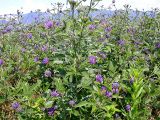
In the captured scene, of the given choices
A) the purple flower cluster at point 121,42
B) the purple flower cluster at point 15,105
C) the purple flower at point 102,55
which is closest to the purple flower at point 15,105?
the purple flower cluster at point 15,105

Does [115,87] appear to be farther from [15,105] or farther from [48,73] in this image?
[15,105]

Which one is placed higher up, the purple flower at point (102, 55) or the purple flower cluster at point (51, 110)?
the purple flower at point (102, 55)

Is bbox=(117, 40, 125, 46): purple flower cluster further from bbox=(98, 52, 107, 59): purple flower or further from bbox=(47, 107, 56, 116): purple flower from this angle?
bbox=(47, 107, 56, 116): purple flower

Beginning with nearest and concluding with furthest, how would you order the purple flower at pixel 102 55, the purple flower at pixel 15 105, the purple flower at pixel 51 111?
the purple flower at pixel 51 111 < the purple flower at pixel 15 105 < the purple flower at pixel 102 55

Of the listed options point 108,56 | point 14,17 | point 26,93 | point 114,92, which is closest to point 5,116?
point 26,93

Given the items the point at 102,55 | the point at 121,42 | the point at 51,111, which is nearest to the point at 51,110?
the point at 51,111

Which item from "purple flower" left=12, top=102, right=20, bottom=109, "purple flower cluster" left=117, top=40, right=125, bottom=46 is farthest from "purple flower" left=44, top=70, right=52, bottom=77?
"purple flower cluster" left=117, top=40, right=125, bottom=46

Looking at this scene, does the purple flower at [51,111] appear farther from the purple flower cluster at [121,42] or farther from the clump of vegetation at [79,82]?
the purple flower cluster at [121,42]

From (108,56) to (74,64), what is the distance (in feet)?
4.88

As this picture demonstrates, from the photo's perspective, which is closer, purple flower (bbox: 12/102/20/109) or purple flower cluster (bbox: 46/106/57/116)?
purple flower cluster (bbox: 46/106/57/116)

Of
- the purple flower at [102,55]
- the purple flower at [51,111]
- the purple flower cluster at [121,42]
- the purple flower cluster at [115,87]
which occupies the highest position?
the purple flower cluster at [121,42]

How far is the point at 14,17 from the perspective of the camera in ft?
30.5

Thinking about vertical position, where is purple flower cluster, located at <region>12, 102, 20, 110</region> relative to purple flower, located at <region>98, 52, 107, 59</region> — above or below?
below

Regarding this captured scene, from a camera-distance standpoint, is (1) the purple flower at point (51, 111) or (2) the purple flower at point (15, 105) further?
(2) the purple flower at point (15, 105)
